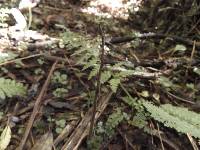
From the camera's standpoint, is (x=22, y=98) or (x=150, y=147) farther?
(x=22, y=98)

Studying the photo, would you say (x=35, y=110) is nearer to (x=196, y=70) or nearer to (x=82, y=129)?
(x=82, y=129)

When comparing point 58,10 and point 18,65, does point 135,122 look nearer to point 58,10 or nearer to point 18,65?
point 18,65

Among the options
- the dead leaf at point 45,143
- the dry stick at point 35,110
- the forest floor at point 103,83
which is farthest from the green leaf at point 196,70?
the dead leaf at point 45,143

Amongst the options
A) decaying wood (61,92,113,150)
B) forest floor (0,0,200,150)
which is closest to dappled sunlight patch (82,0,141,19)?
forest floor (0,0,200,150)

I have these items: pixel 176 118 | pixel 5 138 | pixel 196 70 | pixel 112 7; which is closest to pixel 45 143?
pixel 5 138

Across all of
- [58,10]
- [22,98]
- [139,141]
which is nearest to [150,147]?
[139,141]

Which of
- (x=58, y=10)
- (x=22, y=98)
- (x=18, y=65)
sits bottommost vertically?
(x=22, y=98)
